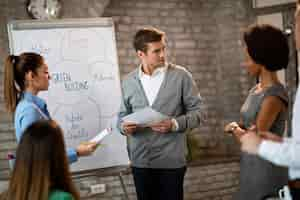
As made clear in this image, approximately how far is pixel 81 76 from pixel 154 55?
Result: 2.93ft

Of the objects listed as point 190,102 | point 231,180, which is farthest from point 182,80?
point 231,180

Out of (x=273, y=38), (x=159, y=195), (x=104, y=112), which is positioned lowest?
(x=159, y=195)

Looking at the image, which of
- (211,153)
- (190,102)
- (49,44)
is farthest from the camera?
(211,153)

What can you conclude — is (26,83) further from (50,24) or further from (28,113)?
(50,24)

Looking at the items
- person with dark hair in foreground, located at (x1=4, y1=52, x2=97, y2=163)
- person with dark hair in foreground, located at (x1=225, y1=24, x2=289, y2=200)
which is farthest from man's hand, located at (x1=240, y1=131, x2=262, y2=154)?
person with dark hair in foreground, located at (x1=4, y1=52, x2=97, y2=163)

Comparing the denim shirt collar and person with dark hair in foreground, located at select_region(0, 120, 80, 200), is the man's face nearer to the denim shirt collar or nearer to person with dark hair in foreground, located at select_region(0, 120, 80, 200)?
the denim shirt collar

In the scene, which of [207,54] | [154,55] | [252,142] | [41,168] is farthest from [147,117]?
[207,54]

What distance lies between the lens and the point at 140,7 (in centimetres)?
478

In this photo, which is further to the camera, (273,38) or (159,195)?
(159,195)

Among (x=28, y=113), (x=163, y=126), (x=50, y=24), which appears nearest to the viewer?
(x=28, y=113)

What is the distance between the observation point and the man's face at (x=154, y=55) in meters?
3.07

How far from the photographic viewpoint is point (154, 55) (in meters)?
3.08

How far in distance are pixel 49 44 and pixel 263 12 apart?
214 centimetres

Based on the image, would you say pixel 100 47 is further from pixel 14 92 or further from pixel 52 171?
pixel 52 171
